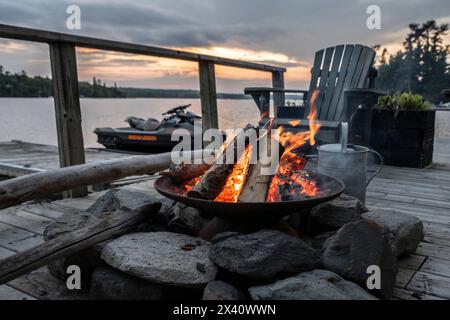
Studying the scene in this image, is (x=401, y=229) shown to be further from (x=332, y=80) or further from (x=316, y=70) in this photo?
(x=316, y=70)

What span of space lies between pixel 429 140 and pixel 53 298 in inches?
165

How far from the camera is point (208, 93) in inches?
163

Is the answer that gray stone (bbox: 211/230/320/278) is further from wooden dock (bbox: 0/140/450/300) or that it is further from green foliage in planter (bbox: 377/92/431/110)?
green foliage in planter (bbox: 377/92/431/110)

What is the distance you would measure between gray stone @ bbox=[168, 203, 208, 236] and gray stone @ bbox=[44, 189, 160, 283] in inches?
6.7

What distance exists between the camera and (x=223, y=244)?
1542mm

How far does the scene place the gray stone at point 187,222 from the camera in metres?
2.02

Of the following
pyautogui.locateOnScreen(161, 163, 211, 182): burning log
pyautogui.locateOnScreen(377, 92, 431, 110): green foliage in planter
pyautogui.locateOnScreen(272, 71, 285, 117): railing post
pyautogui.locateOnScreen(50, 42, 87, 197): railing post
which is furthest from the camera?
pyautogui.locateOnScreen(272, 71, 285, 117): railing post

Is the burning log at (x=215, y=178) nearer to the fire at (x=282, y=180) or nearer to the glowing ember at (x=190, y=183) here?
the fire at (x=282, y=180)

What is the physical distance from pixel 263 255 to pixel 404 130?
3.35 metres

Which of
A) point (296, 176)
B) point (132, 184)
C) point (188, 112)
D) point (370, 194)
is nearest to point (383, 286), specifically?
point (296, 176)

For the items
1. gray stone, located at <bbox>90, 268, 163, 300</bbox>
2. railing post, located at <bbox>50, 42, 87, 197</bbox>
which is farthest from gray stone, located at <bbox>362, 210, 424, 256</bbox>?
railing post, located at <bbox>50, 42, 87, 197</bbox>

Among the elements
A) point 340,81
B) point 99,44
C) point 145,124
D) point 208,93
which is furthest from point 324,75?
point 145,124

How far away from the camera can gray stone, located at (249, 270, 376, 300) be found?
1.30 metres

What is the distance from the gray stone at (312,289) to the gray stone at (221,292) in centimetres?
6
